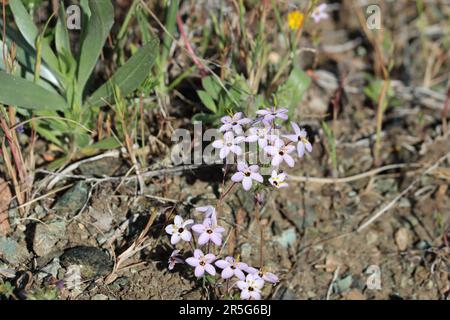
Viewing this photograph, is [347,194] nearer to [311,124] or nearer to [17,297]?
[311,124]

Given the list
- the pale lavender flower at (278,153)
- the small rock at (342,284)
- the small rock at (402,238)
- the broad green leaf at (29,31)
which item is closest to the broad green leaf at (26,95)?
the broad green leaf at (29,31)

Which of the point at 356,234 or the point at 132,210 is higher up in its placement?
the point at 132,210

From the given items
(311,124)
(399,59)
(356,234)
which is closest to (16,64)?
(311,124)

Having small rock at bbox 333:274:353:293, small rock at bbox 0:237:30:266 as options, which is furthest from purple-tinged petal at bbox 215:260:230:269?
small rock at bbox 0:237:30:266

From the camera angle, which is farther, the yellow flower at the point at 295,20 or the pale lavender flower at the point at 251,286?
the yellow flower at the point at 295,20

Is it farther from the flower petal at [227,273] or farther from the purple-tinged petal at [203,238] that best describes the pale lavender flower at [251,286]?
the purple-tinged petal at [203,238]
